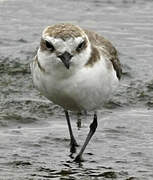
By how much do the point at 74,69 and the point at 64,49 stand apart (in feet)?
1.43

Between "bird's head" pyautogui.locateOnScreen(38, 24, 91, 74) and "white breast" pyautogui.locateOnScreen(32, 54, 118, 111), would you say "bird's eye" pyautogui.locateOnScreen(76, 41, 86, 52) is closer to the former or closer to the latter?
"bird's head" pyautogui.locateOnScreen(38, 24, 91, 74)

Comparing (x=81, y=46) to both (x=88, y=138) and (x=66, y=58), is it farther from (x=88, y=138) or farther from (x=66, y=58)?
(x=88, y=138)

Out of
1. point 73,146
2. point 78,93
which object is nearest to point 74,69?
point 78,93

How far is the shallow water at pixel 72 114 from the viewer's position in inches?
322

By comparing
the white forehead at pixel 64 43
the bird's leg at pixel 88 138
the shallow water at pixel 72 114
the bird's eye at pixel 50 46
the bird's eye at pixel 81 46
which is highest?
the white forehead at pixel 64 43

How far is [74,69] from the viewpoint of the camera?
7.71 metres

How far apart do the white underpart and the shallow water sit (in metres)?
0.73

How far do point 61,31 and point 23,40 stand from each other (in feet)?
20.1

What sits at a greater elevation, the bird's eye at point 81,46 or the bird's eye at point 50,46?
the bird's eye at point 50,46

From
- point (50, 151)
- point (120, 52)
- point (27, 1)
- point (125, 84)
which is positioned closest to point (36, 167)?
point (50, 151)

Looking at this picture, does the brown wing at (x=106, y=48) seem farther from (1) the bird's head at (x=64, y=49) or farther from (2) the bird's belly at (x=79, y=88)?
(1) the bird's head at (x=64, y=49)

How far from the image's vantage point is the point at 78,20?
577 inches

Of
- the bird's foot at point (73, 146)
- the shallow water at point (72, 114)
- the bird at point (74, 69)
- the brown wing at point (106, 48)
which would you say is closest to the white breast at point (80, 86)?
the bird at point (74, 69)

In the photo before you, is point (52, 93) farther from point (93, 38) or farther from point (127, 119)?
point (127, 119)
